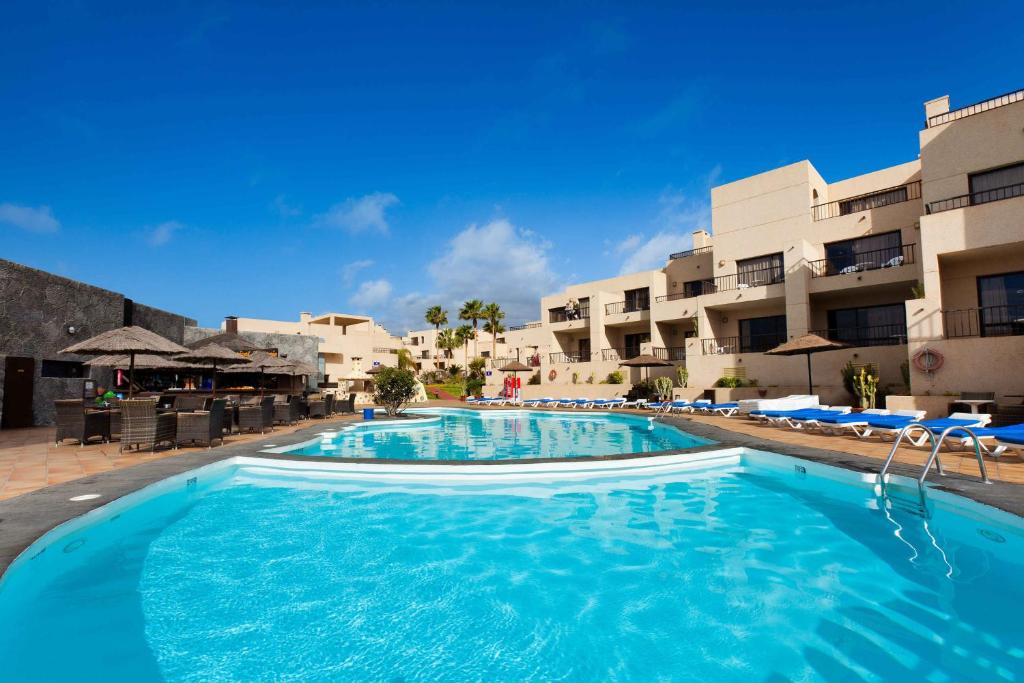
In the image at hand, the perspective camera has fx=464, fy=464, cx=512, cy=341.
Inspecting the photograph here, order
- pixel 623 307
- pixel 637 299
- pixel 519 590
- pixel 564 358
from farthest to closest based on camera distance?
1. pixel 564 358
2. pixel 637 299
3. pixel 623 307
4. pixel 519 590

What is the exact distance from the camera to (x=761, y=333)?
864 inches

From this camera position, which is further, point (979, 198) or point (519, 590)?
point (979, 198)

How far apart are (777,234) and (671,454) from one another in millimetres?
16490

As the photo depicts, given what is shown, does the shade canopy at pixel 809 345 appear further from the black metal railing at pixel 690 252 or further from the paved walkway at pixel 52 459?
the paved walkway at pixel 52 459

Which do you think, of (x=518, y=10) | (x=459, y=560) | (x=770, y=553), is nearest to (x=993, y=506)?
(x=770, y=553)

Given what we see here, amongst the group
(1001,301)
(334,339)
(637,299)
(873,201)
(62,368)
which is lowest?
(62,368)

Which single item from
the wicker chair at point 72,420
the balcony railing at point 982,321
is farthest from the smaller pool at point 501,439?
the balcony railing at point 982,321

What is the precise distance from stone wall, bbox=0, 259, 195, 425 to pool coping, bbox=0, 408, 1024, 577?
9.37m

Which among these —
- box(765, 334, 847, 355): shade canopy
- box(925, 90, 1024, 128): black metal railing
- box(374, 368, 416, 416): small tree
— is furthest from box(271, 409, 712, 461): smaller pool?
box(925, 90, 1024, 128): black metal railing

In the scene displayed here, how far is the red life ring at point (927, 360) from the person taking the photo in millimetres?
12484

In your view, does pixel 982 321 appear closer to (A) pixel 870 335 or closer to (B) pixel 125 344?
(A) pixel 870 335

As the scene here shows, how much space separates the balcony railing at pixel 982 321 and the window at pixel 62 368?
27.7 meters

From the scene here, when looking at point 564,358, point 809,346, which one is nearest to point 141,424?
point 809,346

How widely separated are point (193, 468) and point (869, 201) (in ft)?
80.4
